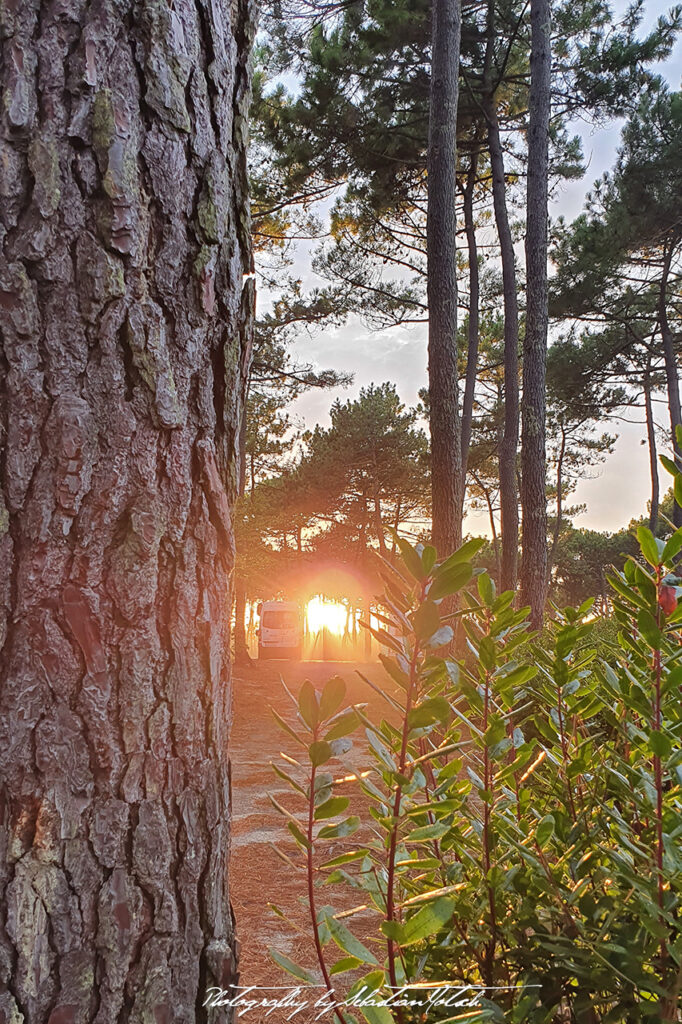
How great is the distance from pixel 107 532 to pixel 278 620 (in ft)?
67.4

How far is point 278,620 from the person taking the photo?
2103 cm

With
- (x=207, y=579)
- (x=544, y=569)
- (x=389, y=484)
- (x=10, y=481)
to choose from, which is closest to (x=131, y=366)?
(x=10, y=481)

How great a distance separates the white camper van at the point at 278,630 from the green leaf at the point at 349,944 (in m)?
20.7

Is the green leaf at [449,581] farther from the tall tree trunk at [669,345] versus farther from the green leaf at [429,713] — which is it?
the tall tree trunk at [669,345]

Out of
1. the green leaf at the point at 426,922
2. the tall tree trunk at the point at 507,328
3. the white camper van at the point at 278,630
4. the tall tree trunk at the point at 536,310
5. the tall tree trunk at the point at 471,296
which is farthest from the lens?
the white camper van at the point at 278,630

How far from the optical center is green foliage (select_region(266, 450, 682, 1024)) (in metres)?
0.55

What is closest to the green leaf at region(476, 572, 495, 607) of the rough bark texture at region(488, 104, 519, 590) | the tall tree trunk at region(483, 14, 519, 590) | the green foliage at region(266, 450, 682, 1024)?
the green foliage at region(266, 450, 682, 1024)

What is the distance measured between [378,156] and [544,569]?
7.33m

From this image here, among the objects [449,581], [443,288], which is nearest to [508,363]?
[443,288]

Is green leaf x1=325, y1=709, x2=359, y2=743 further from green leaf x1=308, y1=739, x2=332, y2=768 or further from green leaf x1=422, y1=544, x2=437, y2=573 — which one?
green leaf x1=422, y1=544, x2=437, y2=573

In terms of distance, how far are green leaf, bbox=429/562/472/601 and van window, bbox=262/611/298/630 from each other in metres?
20.8

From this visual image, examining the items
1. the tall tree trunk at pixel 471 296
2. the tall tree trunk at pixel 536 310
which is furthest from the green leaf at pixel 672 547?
the tall tree trunk at pixel 471 296

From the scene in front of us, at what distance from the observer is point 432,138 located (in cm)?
678

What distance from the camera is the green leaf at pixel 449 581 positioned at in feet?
1.76
